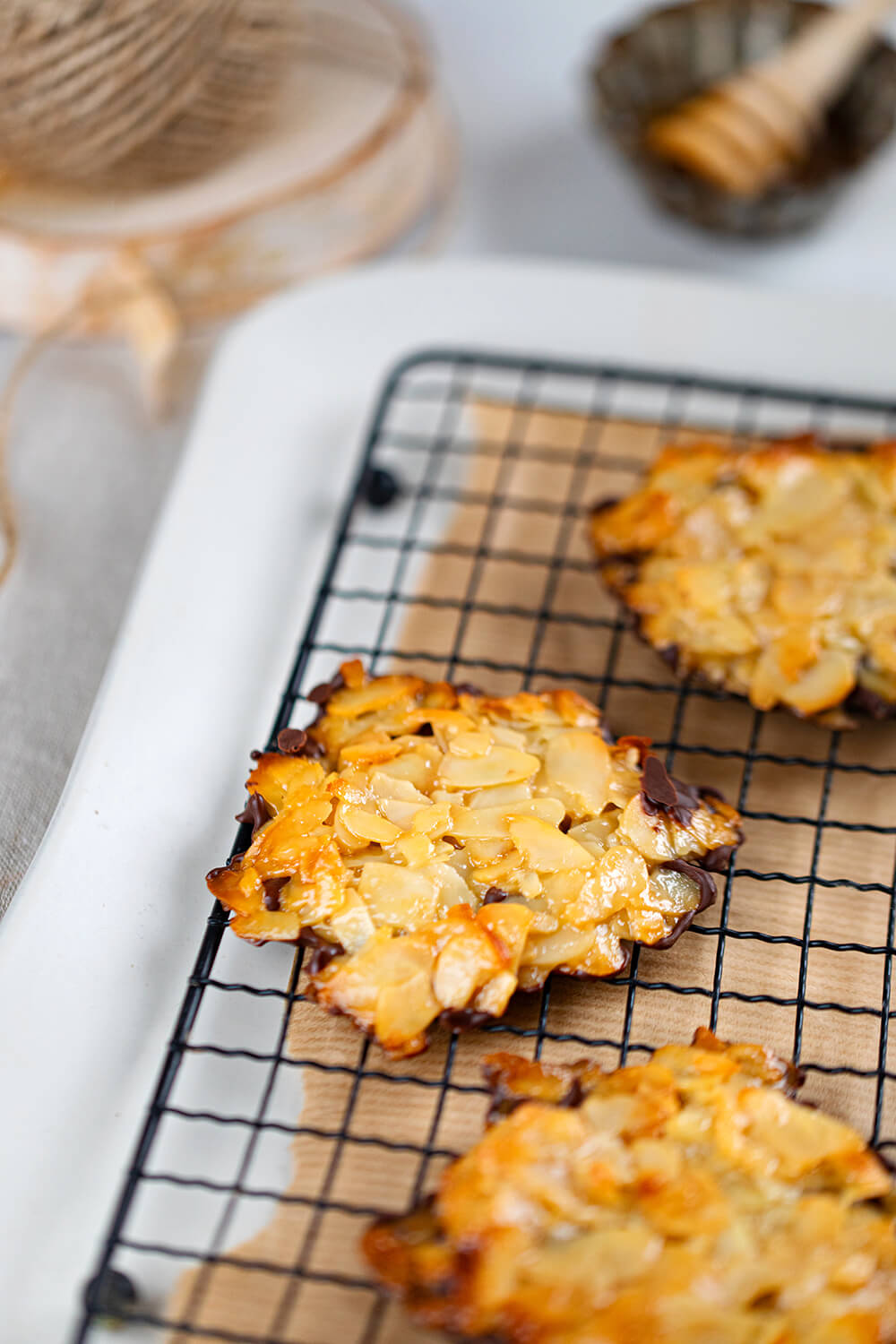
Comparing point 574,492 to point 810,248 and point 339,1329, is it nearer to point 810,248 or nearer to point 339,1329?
point 810,248

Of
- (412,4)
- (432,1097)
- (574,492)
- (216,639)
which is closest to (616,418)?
(574,492)

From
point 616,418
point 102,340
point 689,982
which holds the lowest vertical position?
point 689,982

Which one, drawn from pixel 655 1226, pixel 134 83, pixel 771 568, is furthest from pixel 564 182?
pixel 655 1226

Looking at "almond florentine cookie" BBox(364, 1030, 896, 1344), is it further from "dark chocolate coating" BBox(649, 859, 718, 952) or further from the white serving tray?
the white serving tray

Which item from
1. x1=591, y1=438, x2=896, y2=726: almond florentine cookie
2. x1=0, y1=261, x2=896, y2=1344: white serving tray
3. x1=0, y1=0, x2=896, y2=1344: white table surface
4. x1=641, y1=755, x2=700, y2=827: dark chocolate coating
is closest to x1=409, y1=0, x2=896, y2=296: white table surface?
x1=0, y1=0, x2=896, y2=1344: white table surface

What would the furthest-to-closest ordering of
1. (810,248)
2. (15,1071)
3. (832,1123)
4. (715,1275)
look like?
(810,248) → (15,1071) → (832,1123) → (715,1275)

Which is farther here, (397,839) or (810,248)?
(810,248)

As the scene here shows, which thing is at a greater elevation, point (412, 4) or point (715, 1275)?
point (412, 4)
